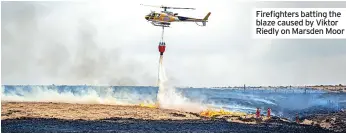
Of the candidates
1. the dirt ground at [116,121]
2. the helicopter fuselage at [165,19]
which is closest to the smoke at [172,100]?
the dirt ground at [116,121]

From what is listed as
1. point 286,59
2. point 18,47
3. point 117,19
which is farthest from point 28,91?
point 286,59

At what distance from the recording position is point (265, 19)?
18984mm

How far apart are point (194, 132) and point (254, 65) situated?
11.8ft

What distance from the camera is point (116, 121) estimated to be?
2097 cm

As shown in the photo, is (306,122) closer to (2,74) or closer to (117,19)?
(117,19)

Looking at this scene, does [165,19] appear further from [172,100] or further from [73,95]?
[73,95]

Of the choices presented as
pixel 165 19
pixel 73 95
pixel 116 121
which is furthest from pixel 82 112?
pixel 73 95

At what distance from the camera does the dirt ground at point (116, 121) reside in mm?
19469

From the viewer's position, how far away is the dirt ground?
19469 millimetres

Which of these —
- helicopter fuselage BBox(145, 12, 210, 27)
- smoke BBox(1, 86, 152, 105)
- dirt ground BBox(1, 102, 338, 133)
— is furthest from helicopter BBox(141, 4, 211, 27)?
smoke BBox(1, 86, 152, 105)

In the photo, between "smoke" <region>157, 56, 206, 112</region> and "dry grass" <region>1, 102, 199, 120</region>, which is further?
"smoke" <region>157, 56, 206, 112</region>

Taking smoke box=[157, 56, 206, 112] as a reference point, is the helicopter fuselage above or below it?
above

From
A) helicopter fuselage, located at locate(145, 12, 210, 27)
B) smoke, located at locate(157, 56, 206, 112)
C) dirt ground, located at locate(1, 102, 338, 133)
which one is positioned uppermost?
helicopter fuselage, located at locate(145, 12, 210, 27)

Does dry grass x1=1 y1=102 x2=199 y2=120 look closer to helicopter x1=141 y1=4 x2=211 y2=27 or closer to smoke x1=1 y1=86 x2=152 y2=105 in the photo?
helicopter x1=141 y1=4 x2=211 y2=27
